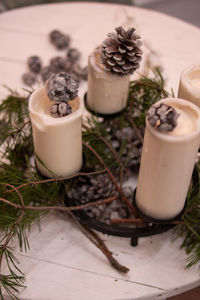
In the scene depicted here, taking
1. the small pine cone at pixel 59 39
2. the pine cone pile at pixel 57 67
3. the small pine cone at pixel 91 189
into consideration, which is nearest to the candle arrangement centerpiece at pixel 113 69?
the small pine cone at pixel 91 189

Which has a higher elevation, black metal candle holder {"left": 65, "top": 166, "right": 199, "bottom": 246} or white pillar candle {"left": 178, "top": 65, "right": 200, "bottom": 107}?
white pillar candle {"left": 178, "top": 65, "right": 200, "bottom": 107}

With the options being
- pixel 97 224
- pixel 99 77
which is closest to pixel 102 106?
pixel 99 77

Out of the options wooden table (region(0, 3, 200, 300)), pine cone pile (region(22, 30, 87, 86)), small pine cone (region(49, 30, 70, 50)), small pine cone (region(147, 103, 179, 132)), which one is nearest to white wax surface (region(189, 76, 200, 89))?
small pine cone (region(147, 103, 179, 132))

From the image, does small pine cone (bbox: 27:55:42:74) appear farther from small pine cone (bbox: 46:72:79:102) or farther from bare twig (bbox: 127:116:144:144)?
small pine cone (bbox: 46:72:79:102)

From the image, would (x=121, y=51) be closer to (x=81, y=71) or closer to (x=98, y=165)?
(x=98, y=165)

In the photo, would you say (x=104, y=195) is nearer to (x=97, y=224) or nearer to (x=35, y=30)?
(x=97, y=224)

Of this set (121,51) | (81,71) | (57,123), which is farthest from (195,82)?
(81,71)
